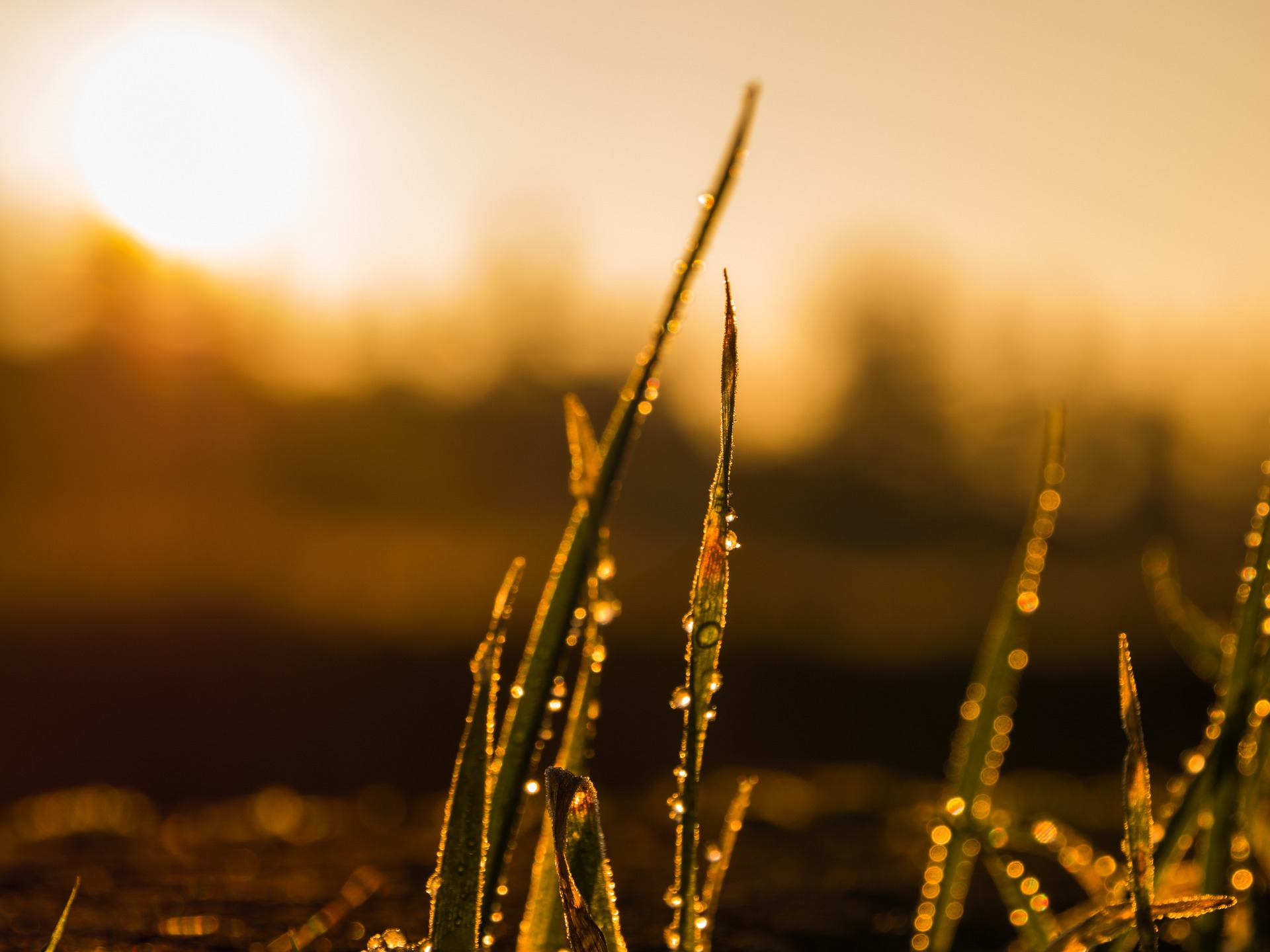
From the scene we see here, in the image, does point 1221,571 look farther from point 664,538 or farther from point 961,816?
point 961,816

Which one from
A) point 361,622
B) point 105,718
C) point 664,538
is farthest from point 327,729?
point 664,538

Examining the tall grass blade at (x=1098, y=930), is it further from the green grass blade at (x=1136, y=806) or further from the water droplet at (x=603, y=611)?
the water droplet at (x=603, y=611)

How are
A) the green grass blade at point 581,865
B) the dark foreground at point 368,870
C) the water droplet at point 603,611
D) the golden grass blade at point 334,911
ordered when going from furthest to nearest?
the dark foreground at point 368,870
the golden grass blade at point 334,911
the water droplet at point 603,611
the green grass blade at point 581,865

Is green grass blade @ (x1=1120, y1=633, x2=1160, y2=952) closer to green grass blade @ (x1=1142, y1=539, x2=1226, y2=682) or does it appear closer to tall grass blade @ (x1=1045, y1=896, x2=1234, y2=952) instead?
tall grass blade @ (x1=1045, y1=896, x2=1234, y2=952)

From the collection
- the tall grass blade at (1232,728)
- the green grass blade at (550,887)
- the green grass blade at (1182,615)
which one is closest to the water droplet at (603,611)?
the green grass blade at (550,887)

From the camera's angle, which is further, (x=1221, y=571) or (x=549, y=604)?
(x=1221, y=571)

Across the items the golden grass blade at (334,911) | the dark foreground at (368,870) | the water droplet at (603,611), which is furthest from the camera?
the dark foreground at (368,870)

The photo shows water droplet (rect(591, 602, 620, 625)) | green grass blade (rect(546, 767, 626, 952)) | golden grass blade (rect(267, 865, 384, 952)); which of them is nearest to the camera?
green grass blade (rect(546, 767, 626, 952))

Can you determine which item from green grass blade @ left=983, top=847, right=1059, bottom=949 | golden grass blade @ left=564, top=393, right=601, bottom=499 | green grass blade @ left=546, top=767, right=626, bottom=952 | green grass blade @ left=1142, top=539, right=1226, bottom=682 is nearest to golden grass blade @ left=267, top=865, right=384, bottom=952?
green grass blade @ left=546, top=767, right=626, bottom=952
